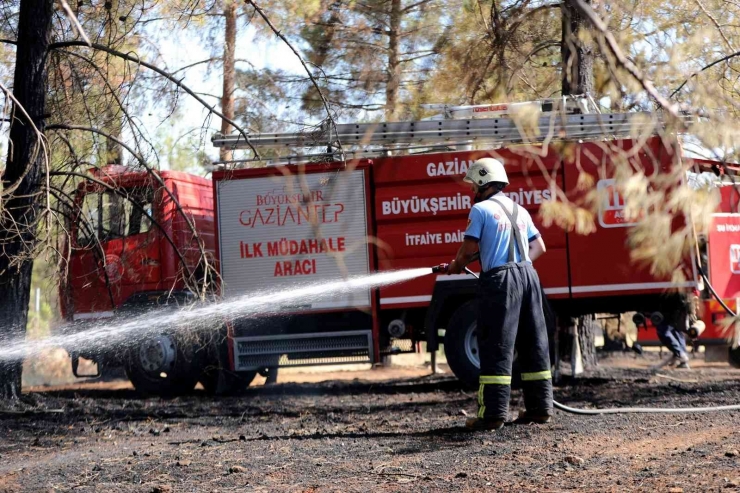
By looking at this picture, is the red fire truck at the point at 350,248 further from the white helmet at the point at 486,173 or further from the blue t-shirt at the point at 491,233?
the blue t-shirt at the point at 491,233

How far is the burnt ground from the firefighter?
22 centimetres

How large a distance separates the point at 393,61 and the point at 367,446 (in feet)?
24.2

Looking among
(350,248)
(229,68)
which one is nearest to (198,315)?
(350,248)

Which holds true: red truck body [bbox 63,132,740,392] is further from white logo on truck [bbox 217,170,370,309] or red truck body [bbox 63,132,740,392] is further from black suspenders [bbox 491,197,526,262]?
black suspenders [bbox 491,197,526,262]

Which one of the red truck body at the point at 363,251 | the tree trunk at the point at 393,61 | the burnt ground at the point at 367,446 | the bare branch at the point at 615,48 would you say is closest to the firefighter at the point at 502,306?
the burnt ground at the point at 367,446

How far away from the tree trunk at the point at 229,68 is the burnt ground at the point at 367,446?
8.71 ft

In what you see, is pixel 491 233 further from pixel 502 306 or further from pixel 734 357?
pixel 734 357

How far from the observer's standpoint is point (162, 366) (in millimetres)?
10055

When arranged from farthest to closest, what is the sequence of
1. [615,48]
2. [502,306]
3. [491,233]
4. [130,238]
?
[130,238] → [491,233] → [502,306] → [615,48]

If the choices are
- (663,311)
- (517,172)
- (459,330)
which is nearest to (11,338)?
(459,330)

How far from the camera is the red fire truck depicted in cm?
881

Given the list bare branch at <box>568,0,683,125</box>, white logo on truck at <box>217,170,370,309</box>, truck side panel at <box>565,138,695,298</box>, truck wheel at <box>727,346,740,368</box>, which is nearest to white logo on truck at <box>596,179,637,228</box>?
truck side panel at <box>565,138,695,298</box>

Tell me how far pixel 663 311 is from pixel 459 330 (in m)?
2.08

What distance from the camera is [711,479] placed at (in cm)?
441
